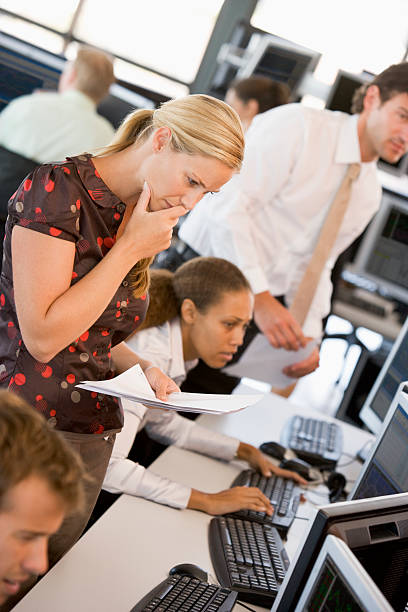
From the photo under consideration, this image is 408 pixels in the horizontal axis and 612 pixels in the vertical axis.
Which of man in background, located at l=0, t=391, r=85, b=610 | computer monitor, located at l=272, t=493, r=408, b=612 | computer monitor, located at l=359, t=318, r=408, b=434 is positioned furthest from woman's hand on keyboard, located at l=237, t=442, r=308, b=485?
man in background, located at l=0, t=391, r=85, b=610

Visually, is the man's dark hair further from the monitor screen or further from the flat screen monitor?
the flat screen monitor

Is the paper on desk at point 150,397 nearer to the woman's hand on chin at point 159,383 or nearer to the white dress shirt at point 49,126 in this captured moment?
the woman's hand on chin at point 159,383

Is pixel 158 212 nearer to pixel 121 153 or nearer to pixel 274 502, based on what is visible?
pixel 121 153

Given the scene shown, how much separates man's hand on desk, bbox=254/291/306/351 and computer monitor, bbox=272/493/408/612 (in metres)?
1.05

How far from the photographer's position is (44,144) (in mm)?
3234

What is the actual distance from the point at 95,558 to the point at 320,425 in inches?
48.3

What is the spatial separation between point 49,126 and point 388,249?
203 centimetres

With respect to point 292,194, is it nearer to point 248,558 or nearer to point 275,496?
point 275,496

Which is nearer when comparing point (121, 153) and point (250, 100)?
point (121, 153)

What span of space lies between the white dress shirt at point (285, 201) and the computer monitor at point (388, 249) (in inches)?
60.1

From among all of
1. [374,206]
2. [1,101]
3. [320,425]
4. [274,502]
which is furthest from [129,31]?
[274,502]

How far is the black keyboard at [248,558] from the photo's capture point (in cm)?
145

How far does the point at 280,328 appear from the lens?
7.29 feet

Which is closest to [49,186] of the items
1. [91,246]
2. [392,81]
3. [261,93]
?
[91,246]
